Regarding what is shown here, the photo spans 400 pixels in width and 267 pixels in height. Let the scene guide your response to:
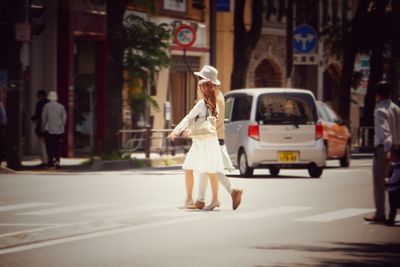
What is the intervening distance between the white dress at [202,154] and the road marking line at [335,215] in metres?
1.48

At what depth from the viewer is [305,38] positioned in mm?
38375

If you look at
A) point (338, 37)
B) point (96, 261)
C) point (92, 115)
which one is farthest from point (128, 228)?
point (338, 37)

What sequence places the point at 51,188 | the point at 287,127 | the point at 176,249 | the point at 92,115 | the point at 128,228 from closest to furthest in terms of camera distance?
1. the point at 176,249
2. the point at 128,228
3. the point at 51,188
4. the point at 287,127
5. the point at 92,115

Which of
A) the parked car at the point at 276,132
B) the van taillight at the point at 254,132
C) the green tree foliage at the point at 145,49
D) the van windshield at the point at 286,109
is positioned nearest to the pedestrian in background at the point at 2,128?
the green tree foliage at the point at 145,49

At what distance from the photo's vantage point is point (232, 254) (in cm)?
1270

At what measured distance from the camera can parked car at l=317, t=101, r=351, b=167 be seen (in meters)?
31.3

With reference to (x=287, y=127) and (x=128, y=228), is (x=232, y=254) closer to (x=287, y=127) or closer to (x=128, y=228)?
(x=128, y=228)

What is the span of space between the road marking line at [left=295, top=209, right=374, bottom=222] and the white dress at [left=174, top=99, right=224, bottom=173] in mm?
1476

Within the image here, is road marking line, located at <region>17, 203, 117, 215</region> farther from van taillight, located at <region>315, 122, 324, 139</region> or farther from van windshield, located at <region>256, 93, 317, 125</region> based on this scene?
van taillight, located at <region>315, 122, 324, 139</region>

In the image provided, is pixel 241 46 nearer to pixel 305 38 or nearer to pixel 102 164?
pixel 305 38

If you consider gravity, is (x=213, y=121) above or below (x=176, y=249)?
above

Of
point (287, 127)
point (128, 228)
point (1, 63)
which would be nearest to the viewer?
point (128, 228)

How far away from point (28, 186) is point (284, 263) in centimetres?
1207

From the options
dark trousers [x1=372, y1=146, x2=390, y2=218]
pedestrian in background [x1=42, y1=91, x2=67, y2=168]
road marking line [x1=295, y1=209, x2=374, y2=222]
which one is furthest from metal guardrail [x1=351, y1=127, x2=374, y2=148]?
dark trousers [x1=372, y1=146, x2=390, y2=218]
